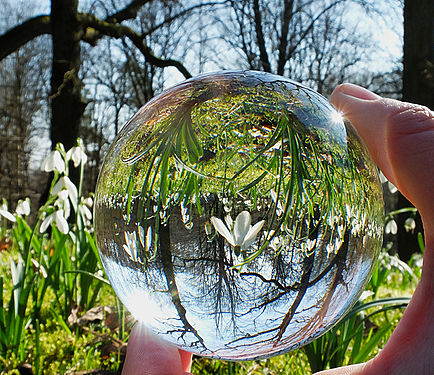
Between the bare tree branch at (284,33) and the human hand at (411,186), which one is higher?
the bare tree branch at (284,33)

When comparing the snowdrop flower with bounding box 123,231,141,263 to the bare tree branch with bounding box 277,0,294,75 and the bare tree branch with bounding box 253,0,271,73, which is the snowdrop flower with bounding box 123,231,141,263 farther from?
the bare tree branch with bounding box 277,0,294,75

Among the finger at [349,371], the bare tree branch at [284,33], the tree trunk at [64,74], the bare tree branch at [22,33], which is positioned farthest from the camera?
the bare tree branch at [284,33]

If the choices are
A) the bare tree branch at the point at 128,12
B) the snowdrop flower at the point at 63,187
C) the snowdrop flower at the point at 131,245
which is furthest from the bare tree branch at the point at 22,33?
the snowdrop flower at the point at 131,245

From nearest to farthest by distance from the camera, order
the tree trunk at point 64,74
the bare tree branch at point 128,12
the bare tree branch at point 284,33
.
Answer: the tree trunk at point 64,74 → the bare tree branch at point 128,12 → the bare tree branch at point 284,33

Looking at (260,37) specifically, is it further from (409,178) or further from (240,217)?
(240,217)

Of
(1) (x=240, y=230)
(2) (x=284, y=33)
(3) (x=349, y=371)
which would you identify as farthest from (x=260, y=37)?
(1) (x=240, y=230)

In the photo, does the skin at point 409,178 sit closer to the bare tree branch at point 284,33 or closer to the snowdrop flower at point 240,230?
the snowdrop flower at point 240,230
